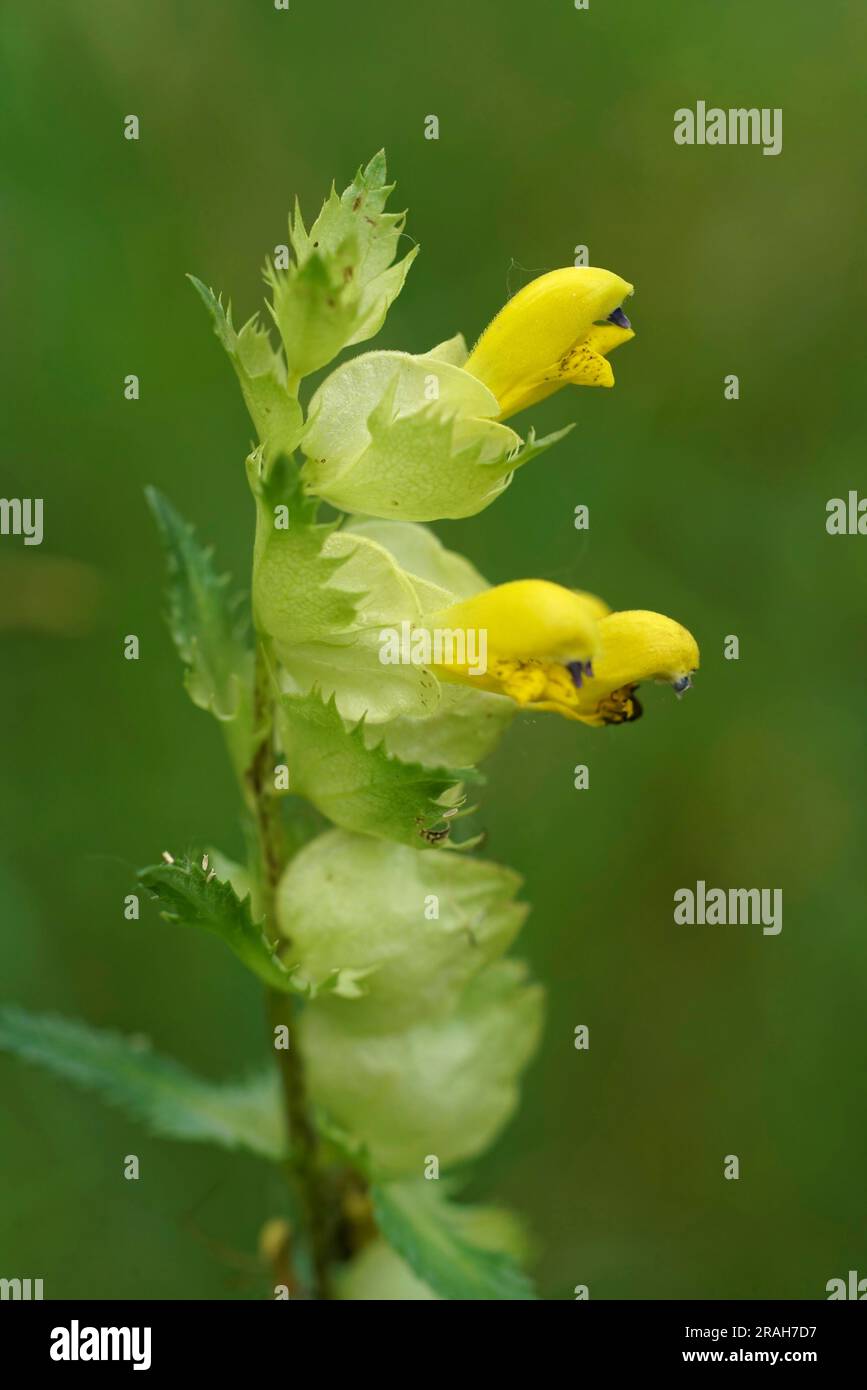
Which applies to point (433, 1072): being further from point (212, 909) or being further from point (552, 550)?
point (552, 550)

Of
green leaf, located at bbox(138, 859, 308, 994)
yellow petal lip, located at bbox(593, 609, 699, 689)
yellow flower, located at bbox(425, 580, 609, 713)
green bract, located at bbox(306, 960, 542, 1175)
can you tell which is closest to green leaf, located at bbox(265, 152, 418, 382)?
yellow flower, located at bbox(425, 580, 609, 713)

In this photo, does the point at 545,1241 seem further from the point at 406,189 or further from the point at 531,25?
the point at 531,25

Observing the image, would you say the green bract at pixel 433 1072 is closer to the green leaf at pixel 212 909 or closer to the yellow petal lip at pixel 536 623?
the green leaf at pixel 212 909

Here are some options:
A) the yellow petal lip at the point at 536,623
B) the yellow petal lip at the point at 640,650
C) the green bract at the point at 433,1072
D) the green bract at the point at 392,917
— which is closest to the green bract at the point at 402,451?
the yellow petal lip at the point at 536,623

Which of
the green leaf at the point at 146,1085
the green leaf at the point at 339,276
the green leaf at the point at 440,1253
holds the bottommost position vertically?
the green leaf at the point at 440,1253

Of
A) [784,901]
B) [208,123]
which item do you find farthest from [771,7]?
[784,901]
